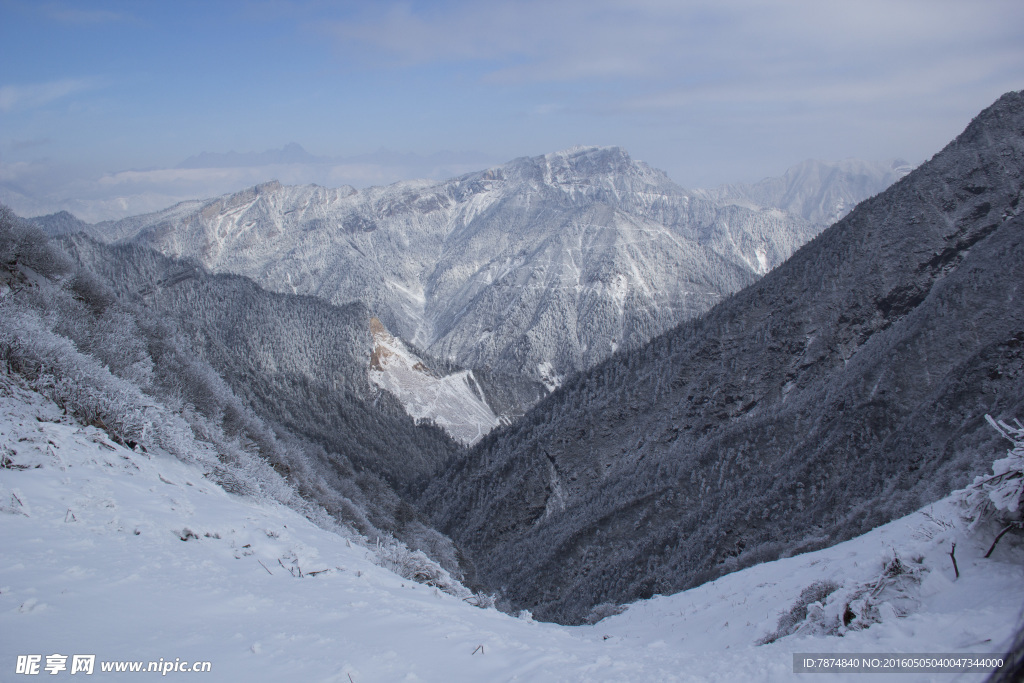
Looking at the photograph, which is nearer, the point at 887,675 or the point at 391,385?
the point at 887,675

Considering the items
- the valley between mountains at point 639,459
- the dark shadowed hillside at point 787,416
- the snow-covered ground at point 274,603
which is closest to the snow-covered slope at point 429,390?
the valley between mountains at point 639,459

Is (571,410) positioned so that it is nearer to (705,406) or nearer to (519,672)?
(705,406)

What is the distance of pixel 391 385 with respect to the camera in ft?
477

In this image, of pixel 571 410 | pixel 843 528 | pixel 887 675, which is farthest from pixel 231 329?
pixel 887 675

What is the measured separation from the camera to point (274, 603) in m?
13.2

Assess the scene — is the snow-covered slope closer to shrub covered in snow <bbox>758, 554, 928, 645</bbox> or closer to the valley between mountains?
the valley between mountains

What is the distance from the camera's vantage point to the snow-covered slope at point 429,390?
473ft

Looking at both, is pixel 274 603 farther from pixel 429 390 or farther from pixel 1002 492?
pixel 429 390

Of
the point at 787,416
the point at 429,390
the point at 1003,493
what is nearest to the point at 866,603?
the point at 1003,493

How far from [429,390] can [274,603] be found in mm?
140110

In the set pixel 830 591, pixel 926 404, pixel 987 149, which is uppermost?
pixel 987 149

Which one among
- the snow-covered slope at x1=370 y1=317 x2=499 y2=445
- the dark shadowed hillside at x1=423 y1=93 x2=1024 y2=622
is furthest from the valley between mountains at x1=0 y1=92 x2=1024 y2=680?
the snow-covered slope at x1=370 y1=317 x2=499 y2=445

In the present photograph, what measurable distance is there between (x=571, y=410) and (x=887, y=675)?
85905 millimetres

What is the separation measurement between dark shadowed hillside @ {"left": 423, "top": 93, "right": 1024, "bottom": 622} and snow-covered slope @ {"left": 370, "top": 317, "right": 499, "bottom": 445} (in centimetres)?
4173
